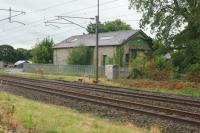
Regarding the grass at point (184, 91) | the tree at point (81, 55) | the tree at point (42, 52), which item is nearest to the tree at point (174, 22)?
the grass at point (184, 91)

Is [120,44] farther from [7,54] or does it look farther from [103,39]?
[7,54]

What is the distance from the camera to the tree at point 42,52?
8138 centimetres

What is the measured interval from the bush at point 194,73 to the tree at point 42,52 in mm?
43246

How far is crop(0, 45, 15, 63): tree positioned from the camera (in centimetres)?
10726

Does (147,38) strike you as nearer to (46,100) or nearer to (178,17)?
(178,17)

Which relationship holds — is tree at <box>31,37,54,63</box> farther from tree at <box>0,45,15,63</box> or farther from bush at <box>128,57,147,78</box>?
bush at <box>128,57,147,78</box>

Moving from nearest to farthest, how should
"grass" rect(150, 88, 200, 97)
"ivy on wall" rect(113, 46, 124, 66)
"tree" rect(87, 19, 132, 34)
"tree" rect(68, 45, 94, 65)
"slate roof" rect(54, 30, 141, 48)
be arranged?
1. "grass" rect(150, 88, 200, 97)
2. "ivy on wall" rect(113, 46, 124, 66)
3. "slate roof" rect(54, 30, 141, 48)
4. "tree" rect(68, 45, 94, 65)
5. "tree" rect(87, 19, 132, 34)

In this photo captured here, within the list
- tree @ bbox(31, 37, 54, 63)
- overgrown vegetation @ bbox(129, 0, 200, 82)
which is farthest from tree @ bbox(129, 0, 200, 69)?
tree @ bbox(31, 37, 54, 63)

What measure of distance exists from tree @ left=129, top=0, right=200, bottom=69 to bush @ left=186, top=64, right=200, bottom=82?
113cm

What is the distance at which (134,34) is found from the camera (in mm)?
65938

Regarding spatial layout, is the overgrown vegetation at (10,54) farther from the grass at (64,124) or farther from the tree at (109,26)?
the grass at (64,124)

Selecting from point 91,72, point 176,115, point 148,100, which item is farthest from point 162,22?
point 176,115

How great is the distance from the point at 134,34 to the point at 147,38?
13.4 ft

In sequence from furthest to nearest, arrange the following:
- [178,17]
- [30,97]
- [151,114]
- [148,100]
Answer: [178,17], [30,97], [148,100], [151,114]
